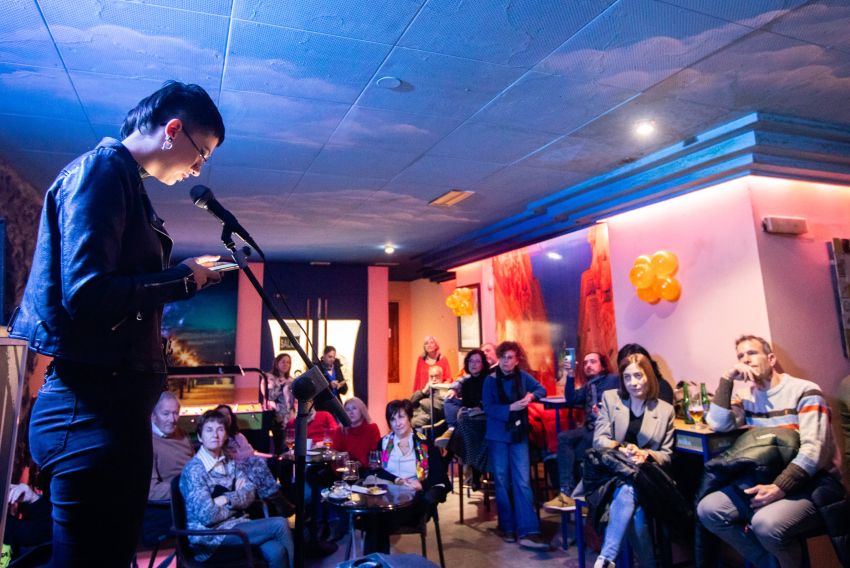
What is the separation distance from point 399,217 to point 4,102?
3610mm

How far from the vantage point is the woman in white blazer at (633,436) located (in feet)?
10.3

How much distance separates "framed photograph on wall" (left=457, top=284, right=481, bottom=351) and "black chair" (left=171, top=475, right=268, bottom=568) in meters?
5.14

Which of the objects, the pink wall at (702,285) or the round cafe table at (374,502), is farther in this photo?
the pink wall at (702,285)

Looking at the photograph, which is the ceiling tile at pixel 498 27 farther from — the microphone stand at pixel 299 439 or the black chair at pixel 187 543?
the black chair at pixel 187 543

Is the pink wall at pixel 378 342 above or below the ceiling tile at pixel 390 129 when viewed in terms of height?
below

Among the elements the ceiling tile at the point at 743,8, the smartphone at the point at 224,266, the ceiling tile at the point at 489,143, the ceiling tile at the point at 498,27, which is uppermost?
the ceiling tile at the point at 489,143

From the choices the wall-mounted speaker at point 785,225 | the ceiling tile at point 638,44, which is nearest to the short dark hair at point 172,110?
the ceiling tile at point 638,44

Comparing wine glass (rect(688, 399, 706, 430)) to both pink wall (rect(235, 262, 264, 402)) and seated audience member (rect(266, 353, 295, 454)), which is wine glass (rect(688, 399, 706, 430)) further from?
pink wall (rect(235, 262, 264, 402))

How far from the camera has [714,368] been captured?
3998 millimetres

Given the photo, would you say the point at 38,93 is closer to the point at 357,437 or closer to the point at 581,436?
the point at 357,437

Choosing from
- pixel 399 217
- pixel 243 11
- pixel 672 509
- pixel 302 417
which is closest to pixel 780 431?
pixel 672 509

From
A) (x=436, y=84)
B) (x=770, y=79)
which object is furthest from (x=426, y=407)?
(x=770, y=79)

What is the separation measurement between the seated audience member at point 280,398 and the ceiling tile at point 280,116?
2866 millimetres

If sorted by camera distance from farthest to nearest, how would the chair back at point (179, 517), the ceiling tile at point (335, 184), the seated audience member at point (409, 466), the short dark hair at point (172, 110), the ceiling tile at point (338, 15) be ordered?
1. the ceiling tile at point (335, 184)
2. the seated audience member at point (409, 466)
3. the chair back at point (179, 517)
4. the ceiling tile at point (338, 15)
5. the short dark hair at point (172, 110)
